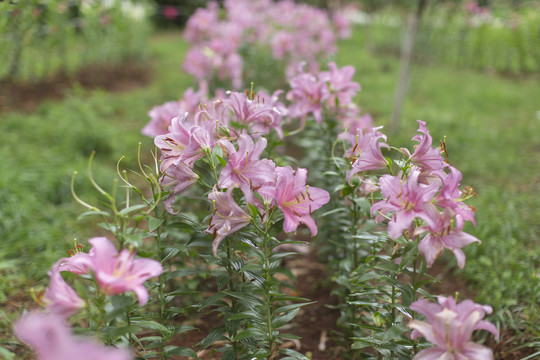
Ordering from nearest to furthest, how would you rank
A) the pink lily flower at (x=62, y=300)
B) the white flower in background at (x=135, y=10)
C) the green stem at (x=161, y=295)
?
the pink lily flower at (x=62, y=300) < the green stem at (x=161, y=295) < the white flower in background at (x=135, y=10)

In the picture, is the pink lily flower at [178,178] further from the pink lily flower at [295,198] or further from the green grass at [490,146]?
the green grass at [490,146]

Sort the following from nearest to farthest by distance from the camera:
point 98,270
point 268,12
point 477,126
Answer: point 98,270 < point 477,126 < point 268,12

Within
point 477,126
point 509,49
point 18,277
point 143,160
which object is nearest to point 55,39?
point 143,160

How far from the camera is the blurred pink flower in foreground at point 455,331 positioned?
100 centimetres

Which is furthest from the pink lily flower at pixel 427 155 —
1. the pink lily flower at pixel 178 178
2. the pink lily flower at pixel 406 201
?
the pink lily flower at pixel 178 178

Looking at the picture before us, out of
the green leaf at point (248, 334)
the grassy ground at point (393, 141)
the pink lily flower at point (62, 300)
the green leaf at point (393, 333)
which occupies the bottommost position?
the grassy ground at point (393, 141)

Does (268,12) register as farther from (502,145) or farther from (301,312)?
(301,312)

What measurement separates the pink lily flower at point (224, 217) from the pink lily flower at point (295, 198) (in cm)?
11

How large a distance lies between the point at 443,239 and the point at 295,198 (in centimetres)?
39

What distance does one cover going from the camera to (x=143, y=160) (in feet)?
13.5

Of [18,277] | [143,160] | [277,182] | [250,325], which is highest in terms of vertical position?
[277,182]

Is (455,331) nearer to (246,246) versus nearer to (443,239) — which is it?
(443,239)

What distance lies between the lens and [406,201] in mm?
1136

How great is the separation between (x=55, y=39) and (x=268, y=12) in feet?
7.90
